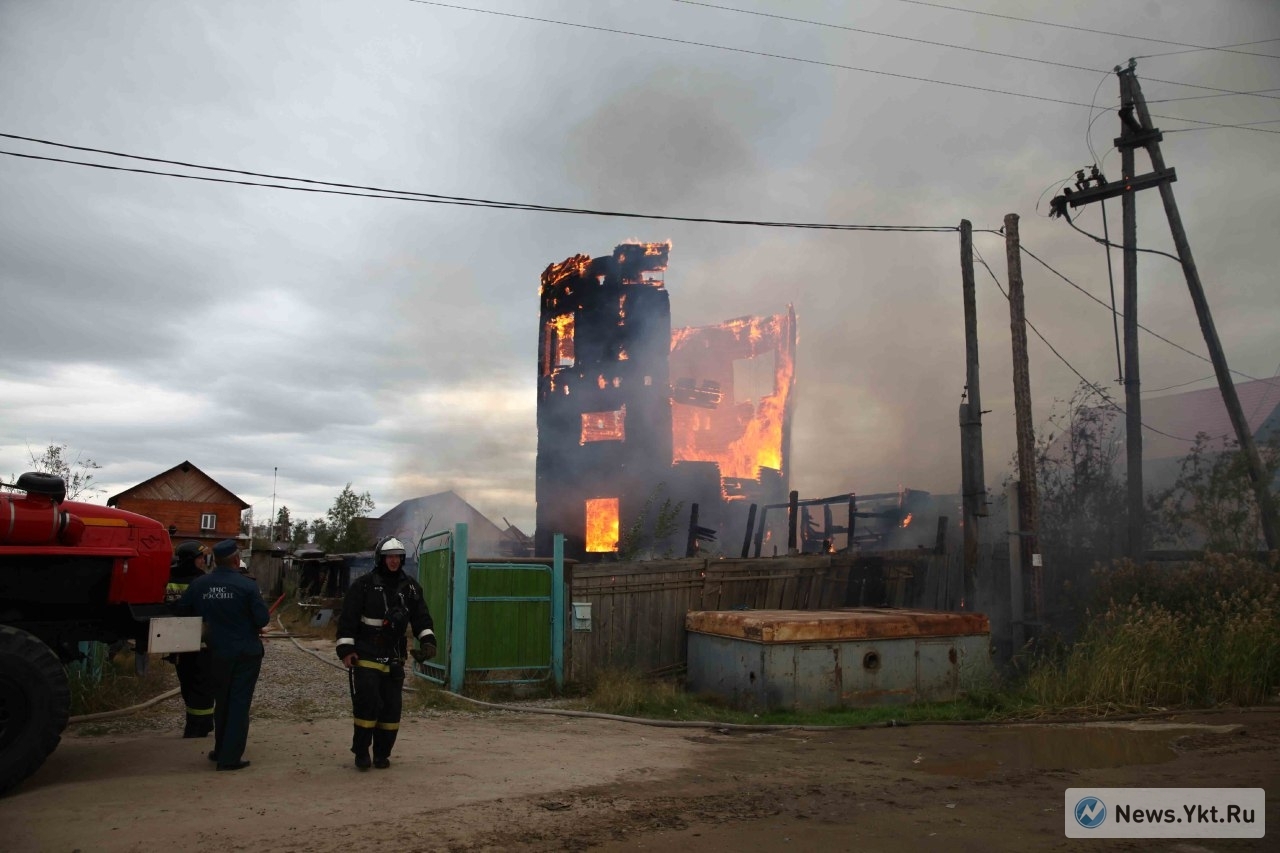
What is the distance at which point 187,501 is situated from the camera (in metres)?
43.9

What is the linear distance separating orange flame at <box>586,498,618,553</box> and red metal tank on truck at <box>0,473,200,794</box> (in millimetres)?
26187

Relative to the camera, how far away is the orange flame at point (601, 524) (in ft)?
108

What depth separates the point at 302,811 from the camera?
520cm

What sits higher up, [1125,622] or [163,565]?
[163,565]

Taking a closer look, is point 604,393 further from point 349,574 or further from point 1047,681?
point 1047,681

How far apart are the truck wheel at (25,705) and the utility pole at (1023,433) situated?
37.9 ft

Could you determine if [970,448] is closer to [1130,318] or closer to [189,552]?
[1130,318]

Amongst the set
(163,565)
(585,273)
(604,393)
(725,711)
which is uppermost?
(585,273)

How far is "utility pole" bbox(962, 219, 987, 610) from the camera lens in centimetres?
1316

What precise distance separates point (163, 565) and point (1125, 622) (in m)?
11.0

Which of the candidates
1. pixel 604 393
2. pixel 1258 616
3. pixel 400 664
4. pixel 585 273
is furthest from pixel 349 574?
pixel 1258 616

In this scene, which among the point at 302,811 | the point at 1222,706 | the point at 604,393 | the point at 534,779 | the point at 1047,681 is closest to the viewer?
the point at 302,811

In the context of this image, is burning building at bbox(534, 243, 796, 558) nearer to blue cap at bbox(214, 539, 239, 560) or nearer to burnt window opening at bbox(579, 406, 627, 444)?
burnt window opening at bbox(579, 406, 627, 444)

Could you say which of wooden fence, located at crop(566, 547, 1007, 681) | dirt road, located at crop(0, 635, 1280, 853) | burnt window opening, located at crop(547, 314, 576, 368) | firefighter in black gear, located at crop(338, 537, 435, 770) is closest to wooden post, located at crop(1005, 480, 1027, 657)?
wooden fence, located at crop(566, 547, 1007, 681)
